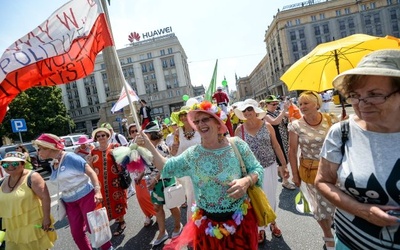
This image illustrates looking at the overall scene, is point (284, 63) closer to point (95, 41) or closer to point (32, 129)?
point (32, 129)

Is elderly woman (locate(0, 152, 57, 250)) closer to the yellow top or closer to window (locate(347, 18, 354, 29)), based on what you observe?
the yellow top

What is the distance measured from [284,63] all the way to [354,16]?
895 inches

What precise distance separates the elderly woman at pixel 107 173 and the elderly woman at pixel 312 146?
9.98 ft

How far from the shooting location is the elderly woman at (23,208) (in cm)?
329

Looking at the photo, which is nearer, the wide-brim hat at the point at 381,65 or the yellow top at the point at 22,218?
the wide-brim hat at the point at 381,65

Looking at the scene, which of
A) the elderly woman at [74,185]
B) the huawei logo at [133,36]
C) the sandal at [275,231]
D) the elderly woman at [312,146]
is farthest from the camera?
the huawei logo at [133,36]

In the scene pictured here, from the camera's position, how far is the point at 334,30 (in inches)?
2950

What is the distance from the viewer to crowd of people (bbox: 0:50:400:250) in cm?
146

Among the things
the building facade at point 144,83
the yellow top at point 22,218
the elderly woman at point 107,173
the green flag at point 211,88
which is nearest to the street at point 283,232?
the elderly woman at point 107,173

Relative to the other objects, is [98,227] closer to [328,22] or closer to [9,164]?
[9,164]

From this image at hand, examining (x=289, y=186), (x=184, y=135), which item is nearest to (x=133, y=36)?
(x=289, y=186)

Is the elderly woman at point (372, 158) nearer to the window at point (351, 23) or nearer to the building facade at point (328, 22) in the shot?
the building facade at point (328, 22)

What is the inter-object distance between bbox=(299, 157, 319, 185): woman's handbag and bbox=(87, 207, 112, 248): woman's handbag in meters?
2.60

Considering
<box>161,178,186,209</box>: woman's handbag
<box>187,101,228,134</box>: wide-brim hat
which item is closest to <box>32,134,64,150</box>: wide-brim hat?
<box>161,178,186,209</box>: woman's handbag
